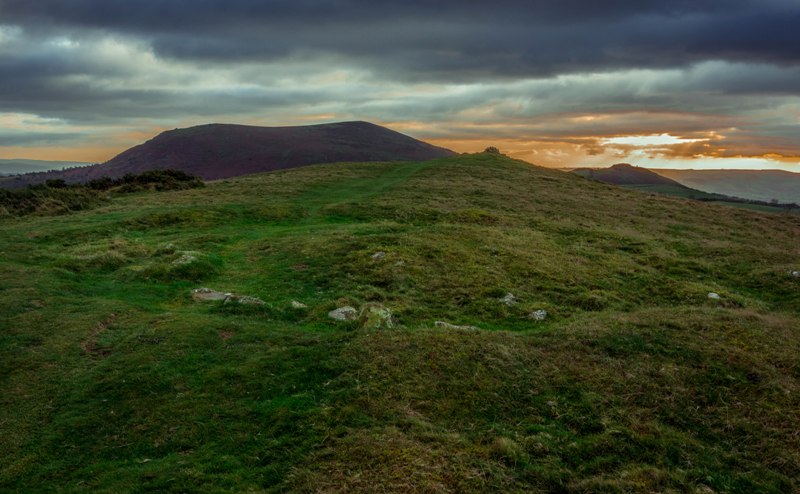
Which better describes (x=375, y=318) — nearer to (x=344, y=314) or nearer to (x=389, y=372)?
(x=344, y=314)

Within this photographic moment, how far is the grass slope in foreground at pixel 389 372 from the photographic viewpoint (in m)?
9.21

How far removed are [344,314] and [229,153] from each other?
135465 mm

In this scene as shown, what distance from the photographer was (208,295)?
1941 centimetres

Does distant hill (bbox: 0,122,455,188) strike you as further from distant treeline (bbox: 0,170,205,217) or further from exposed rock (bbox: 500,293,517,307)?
exposed rock (bbox: 500,293,517,307)

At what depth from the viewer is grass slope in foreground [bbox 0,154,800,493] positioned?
9.21 metres

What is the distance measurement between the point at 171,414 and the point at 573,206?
151ft

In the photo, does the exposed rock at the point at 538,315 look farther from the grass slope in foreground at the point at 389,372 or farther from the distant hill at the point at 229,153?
the distant hill at the point at 229,153

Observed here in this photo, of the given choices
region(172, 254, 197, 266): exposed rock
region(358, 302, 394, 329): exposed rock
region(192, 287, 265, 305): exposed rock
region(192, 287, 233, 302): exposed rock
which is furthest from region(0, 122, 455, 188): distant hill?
region(358, 302, 394, 329): exposed rock

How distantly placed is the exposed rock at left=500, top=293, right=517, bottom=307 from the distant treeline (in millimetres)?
37547

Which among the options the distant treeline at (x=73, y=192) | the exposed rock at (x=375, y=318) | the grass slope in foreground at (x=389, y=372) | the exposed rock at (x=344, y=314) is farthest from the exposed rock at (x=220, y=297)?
the distant treeline at (x=73, y=192)

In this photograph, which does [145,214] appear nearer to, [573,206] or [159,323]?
[159,323]

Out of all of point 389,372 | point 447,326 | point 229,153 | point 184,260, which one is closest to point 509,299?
point 447,326

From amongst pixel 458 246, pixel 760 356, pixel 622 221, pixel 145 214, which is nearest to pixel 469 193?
pixel 622 221

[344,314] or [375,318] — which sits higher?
[375,318]
